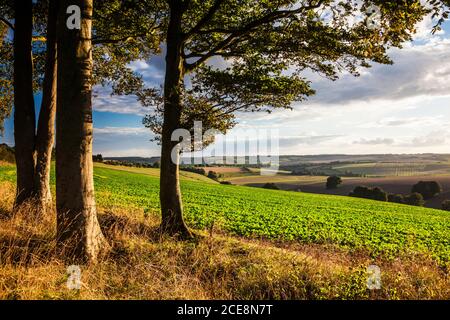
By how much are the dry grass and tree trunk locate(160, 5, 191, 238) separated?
209 centimetres

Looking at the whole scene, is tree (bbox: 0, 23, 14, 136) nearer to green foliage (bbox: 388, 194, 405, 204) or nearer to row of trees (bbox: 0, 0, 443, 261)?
row of trees (bbox: 0, 0, 443, 261)

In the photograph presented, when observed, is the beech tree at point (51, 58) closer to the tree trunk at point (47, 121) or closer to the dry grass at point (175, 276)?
the tree trunk at point (47, 121)

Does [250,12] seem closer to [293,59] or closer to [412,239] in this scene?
[293,59]

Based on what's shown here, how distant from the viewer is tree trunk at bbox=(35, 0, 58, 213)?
37.0 feet

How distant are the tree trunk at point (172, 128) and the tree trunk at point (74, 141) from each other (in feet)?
12.4

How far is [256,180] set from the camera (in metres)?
97.7

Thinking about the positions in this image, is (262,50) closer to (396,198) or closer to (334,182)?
(396,198)

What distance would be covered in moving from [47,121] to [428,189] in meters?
94.3

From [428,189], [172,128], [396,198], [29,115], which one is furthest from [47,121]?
[428,189]

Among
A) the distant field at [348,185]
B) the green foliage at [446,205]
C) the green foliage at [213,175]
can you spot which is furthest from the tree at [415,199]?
the green foliage at [213,175]

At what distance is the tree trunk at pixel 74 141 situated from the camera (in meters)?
7.11

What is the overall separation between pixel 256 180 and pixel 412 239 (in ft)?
249

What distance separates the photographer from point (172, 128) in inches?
434
